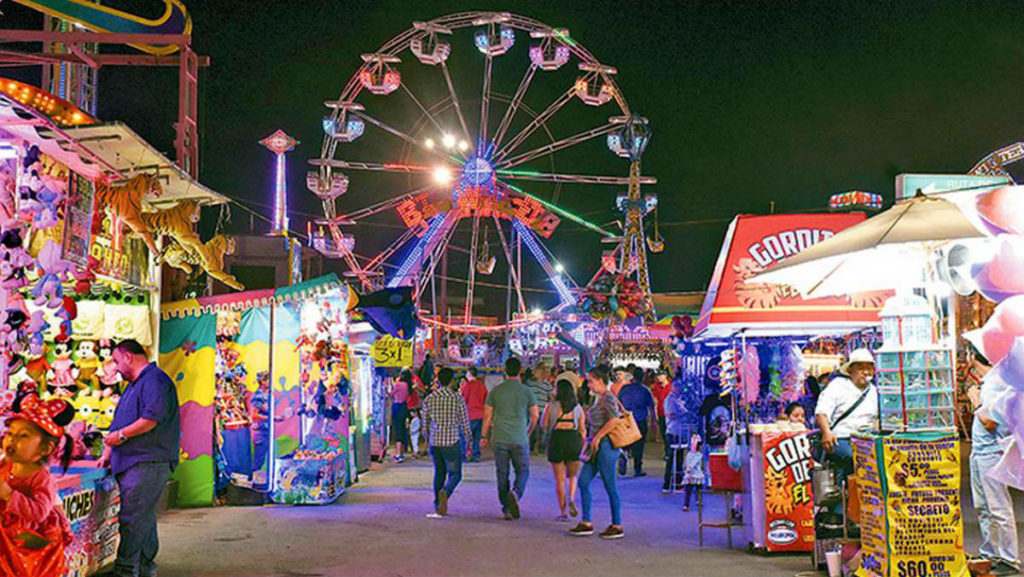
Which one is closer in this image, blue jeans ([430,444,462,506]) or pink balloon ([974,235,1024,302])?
pink balloon ([974,235,1024,302])

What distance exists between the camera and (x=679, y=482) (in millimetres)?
14758

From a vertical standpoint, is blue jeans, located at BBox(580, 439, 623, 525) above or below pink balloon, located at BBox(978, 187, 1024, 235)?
below

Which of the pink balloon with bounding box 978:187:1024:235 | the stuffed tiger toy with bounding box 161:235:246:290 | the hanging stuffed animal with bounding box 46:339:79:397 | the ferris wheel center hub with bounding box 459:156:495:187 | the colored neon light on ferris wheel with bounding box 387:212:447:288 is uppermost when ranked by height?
the ferris wheel center hub with bounding box 459:156:495:187

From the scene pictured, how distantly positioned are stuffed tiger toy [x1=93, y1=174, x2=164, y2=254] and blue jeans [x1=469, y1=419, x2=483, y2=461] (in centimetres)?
1172

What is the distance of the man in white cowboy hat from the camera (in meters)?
8.49

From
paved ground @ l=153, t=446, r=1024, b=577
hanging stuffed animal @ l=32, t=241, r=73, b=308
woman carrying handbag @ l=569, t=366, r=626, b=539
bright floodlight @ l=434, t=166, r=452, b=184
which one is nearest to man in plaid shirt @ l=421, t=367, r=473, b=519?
paved ground @ l=153, t=446, r=1024, b=577

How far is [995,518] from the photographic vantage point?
8.24 m

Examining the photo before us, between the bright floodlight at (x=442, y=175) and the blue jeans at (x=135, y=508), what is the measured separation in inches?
552

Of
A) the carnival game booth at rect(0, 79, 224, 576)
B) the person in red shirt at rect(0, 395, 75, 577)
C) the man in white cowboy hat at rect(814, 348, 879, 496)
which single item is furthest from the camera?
the man in white cowboy hat at rect(814, 348, 879, 496)

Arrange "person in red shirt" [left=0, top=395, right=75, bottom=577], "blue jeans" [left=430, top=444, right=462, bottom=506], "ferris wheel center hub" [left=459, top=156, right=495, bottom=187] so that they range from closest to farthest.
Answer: "person in red shirt" [left=0, top=395, right=75, bottom=577] < "blue jeans" [left=430, top=444, right=462, bottom=506] < "ferris wheel center hub" [left=459, top=156, right=495, bottom=187]

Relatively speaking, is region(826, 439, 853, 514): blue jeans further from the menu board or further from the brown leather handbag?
the brown leather handbag

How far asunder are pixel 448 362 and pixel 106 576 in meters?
30.4

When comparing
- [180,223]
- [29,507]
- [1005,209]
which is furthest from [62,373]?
[1005,209]

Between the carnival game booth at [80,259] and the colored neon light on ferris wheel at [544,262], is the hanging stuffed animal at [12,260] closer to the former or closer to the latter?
the carnival game booth at [80,259]
